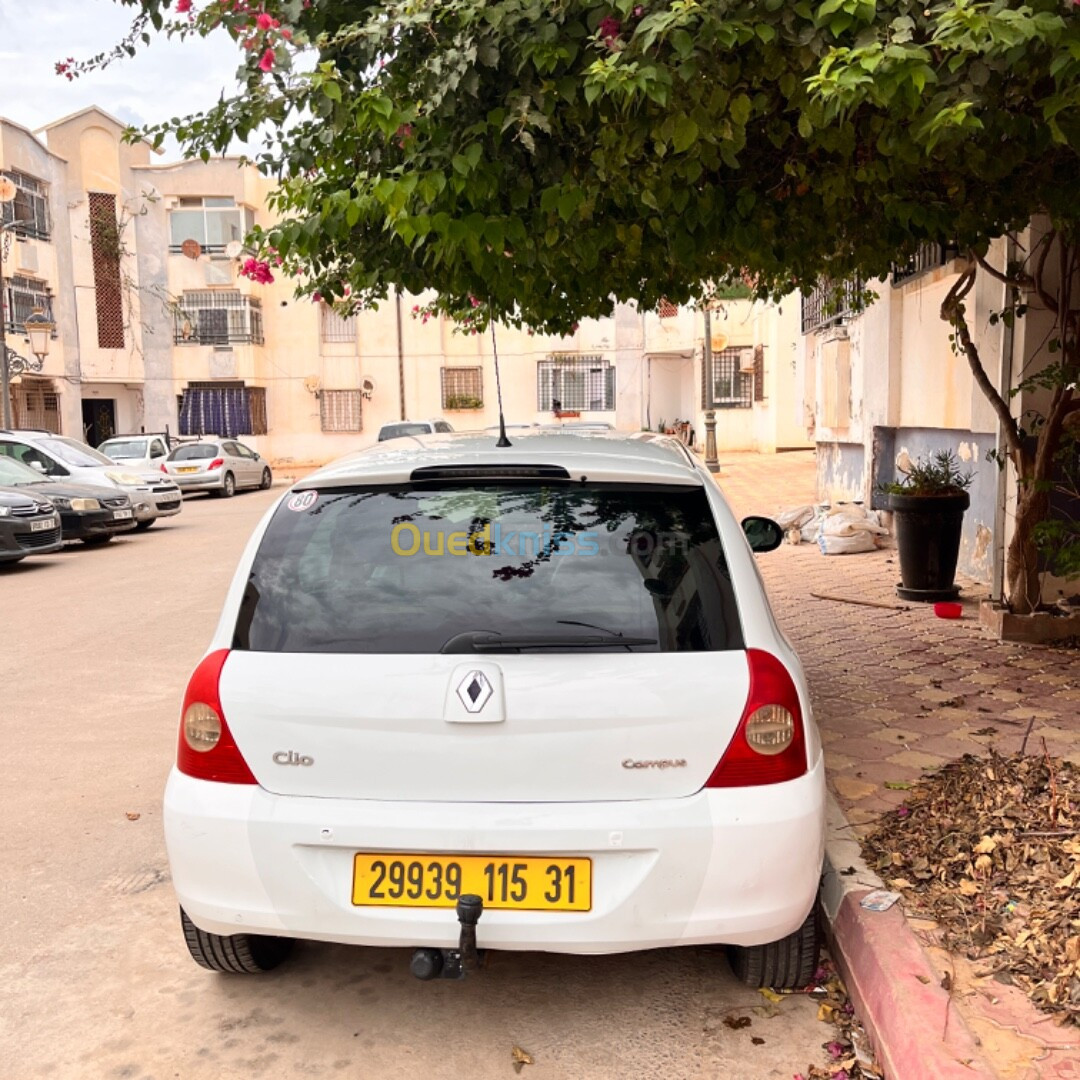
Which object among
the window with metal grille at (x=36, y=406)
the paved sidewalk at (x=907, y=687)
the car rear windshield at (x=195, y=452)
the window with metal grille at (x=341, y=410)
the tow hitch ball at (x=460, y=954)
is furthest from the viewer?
the window with metal grille at (x=341, y=410)

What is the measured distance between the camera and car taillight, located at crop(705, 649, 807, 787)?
293 centimetres

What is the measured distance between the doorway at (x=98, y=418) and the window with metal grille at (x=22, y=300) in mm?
4340

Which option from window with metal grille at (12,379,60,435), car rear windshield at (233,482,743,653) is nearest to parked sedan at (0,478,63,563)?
car rear windshield at (233,482,743,653)

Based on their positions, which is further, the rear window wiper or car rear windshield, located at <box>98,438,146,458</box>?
car rear windshield, located at <box>98,438,146,458</box>

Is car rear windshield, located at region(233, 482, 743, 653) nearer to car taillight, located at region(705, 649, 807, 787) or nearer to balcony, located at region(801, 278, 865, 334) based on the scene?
car taillight, located at region(705, 649, 807, 787)

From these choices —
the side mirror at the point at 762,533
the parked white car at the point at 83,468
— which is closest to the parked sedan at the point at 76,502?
the parked white car at the point at 83,468

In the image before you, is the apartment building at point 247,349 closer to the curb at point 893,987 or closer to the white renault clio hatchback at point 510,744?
the curb at point 893,987

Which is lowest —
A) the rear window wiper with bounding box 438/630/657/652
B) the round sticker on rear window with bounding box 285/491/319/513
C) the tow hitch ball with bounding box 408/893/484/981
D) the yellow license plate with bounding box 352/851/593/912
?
the tow hitch ball with bounding box 408/893/484/981

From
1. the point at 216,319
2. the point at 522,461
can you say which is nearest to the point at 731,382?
the point at 216,319

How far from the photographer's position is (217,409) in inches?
1599

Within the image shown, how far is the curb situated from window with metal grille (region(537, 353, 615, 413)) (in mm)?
38335

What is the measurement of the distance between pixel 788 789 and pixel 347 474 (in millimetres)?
1598

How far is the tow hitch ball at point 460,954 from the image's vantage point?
Answer: 9.33ft

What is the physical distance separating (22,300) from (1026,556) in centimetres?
3501
